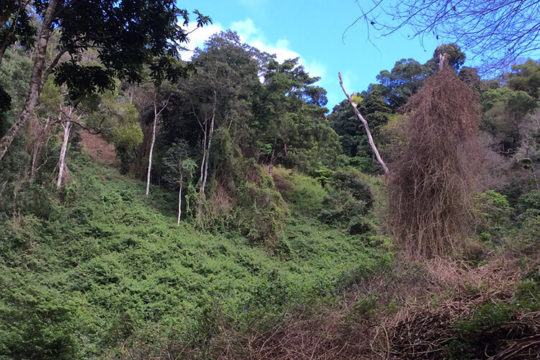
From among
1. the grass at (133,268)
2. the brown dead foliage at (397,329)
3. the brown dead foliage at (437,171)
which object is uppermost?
the brown dead foliage at (437,171)

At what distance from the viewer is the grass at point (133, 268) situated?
6.52 metres

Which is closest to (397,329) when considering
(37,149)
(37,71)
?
(37,71)

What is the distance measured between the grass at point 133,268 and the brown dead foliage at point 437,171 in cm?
113

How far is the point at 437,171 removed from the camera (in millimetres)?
5598

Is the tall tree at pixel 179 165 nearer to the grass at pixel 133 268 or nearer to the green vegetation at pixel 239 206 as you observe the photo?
the green vegetation at pixel 239 206

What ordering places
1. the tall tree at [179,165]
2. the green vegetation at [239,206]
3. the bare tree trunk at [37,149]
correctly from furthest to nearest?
the tall tree at [179,165] → the bare tree trunk at [37,149] → the green vegetation at [239,206]

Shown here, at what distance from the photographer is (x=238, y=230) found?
17.3m

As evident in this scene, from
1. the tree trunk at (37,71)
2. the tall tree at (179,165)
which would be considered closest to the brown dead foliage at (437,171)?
the tree trunk at (37,71)

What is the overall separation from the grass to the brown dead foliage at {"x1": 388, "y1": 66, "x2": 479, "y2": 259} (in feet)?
3.71

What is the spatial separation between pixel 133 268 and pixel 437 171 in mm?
10082

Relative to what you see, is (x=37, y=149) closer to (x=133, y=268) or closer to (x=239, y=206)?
(x=133, y=268)

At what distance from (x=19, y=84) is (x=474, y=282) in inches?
521

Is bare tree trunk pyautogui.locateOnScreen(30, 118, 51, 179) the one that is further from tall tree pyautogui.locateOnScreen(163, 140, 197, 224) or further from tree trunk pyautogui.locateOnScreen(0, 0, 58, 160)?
tree trunk pyautogui.locateOnScreen(0, 0, 58, 160)

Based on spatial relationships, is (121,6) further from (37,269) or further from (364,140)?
(364,140)
